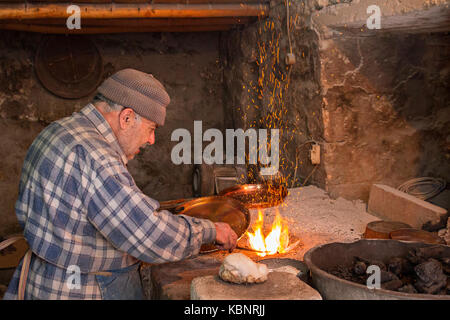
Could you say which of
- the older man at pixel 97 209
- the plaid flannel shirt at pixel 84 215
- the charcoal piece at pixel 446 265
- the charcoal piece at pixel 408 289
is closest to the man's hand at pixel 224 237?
the older man at pixel 97 209

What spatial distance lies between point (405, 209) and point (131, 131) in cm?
193

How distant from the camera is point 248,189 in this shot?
11.4 feet

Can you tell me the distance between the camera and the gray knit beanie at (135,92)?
182cm

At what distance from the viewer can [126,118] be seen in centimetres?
187

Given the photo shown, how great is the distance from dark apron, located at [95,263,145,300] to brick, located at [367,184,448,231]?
1795 mm

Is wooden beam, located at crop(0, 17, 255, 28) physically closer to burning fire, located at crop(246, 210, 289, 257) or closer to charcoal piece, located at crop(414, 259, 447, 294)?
burning fire, located at crop(246, 210, 289, 257)

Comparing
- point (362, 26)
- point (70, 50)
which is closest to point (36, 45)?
point (70, 50)

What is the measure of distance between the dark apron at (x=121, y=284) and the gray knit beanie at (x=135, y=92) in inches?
26.3

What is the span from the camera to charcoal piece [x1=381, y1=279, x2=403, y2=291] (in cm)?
165

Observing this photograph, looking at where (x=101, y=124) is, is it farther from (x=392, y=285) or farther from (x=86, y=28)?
(x=86, y=28)

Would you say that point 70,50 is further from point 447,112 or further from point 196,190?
point 447,112

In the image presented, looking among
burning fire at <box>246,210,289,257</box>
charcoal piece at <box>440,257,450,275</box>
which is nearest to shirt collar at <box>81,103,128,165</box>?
burning fire at <box>246,210,289,257</box>

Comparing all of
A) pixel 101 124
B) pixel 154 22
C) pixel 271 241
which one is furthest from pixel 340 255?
pixel 154 22

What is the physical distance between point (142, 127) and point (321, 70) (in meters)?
1.83
